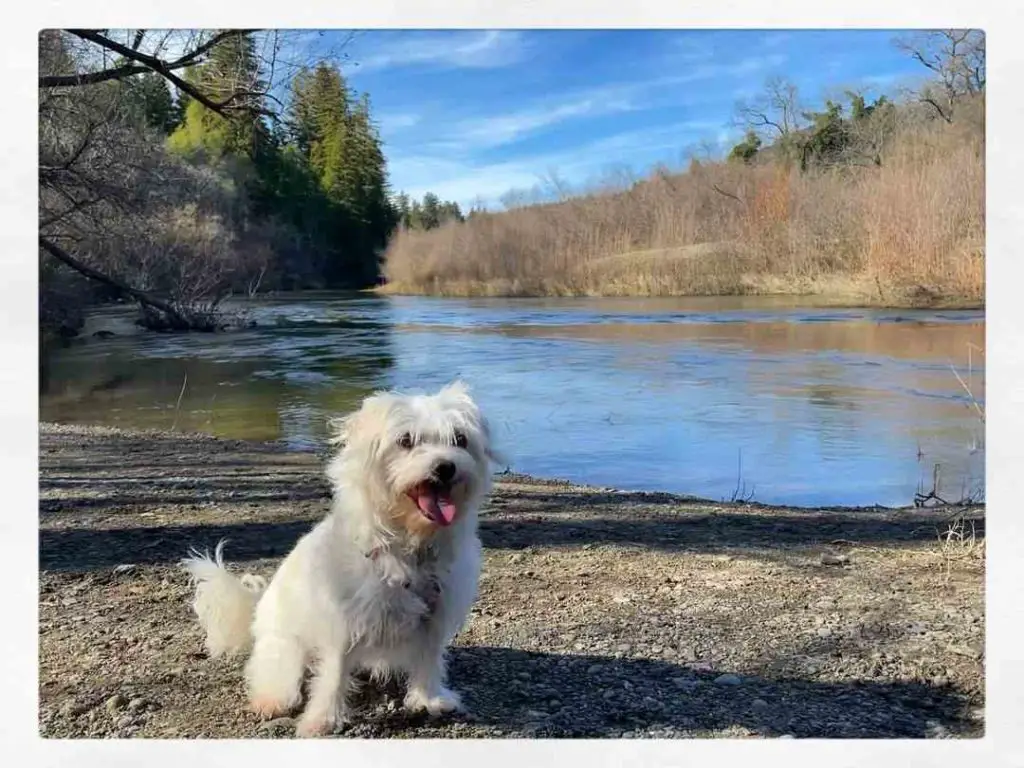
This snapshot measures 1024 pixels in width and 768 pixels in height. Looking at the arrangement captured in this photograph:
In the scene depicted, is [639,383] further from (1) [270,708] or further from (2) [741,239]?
(1) [270,708]

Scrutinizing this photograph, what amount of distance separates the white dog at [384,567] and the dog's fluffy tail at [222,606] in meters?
0.18

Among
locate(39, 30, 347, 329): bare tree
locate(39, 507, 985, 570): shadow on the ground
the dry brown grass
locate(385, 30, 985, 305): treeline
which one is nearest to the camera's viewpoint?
locate(39, 30, 347, 329): bare tree

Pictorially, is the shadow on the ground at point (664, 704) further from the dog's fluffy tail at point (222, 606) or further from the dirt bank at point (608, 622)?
the dog's fluffy tail at point (222, 606)

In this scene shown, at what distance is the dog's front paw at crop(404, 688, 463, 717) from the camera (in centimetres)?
195

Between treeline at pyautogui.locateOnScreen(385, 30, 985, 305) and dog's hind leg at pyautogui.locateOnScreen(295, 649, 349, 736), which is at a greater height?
treeline at pyautogui.locateOnScreen(385, 30, 985, 305)

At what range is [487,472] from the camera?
1847 mm

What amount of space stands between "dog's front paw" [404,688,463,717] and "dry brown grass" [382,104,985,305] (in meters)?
1.84

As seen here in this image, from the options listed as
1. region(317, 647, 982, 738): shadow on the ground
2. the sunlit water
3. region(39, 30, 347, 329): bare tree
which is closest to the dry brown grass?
the sunlit water

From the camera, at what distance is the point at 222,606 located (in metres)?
2.13

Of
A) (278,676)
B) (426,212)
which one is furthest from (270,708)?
(426,212)

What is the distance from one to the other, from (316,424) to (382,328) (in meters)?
1.47

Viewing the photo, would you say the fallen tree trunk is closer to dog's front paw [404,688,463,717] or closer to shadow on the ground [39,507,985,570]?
shadow on the ground [39,507,985,570]

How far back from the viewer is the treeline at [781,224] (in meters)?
2.89
